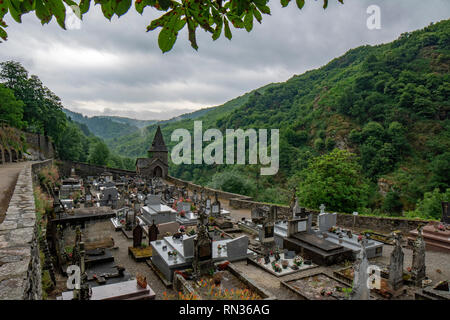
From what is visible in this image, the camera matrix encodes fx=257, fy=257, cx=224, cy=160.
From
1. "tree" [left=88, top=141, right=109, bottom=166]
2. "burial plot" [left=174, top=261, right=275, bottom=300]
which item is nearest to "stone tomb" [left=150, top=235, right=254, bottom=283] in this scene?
"burial plot" [left=174, top=261, right=275, bottom=300]

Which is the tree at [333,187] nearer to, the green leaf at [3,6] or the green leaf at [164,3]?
the green leaf at [164,3]

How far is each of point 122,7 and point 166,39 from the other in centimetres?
32

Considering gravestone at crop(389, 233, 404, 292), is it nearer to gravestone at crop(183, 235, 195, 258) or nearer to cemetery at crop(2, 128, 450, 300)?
cemetery at crop(2, 128, 450, 300)

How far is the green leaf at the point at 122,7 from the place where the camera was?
63.9 inches

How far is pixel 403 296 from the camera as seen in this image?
7.28 metres

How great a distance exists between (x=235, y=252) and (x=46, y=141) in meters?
32.6

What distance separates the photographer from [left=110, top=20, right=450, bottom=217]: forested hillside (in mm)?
19502

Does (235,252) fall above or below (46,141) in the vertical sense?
below

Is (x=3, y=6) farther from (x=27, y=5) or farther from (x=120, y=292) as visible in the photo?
(x=120, y=292)

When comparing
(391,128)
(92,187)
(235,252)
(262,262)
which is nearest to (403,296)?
(262,262)

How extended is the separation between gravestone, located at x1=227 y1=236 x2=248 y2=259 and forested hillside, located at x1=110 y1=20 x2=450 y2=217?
29.3 feet

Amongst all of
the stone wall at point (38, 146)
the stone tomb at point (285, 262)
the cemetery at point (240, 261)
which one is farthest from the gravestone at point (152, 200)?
the stone wall at point (38, 146)

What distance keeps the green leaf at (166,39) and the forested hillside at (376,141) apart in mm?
16454
